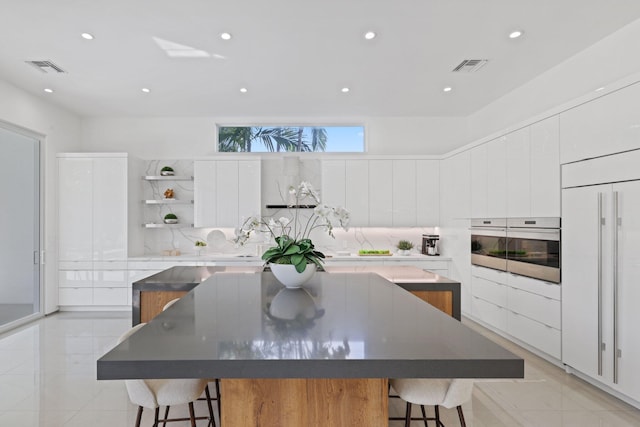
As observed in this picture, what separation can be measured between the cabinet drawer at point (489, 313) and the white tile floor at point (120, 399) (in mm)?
395

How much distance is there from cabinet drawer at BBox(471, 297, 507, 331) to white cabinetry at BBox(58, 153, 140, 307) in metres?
5.00

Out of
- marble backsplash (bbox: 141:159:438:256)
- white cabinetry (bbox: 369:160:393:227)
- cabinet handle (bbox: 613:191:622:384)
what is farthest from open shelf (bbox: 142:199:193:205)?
cabinet handle (bbox: 613:191:622:384)

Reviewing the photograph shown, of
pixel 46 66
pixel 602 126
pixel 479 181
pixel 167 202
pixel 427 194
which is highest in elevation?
pixel 46 66

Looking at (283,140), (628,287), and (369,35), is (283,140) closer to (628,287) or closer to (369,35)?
(369,35)

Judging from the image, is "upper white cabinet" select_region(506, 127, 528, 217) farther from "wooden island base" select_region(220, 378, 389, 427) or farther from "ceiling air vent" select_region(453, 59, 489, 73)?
"wooden island base" select_region(220, 378, 389, 427)

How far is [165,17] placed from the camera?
302 cm

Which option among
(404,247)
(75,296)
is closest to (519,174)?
(404,247)

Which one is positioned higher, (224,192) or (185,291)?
(224,192)

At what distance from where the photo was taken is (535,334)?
3590 millimetres

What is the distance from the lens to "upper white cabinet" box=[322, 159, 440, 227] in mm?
5629

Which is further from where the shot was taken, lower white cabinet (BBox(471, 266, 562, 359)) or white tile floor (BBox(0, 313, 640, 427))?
lower white cabinet (BBox(471, 266, 562, 359))

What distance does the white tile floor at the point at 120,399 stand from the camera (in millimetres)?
2477

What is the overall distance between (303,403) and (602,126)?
3070 mm

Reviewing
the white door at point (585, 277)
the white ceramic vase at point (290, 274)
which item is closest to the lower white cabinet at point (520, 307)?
the white door at point (585, 277)
